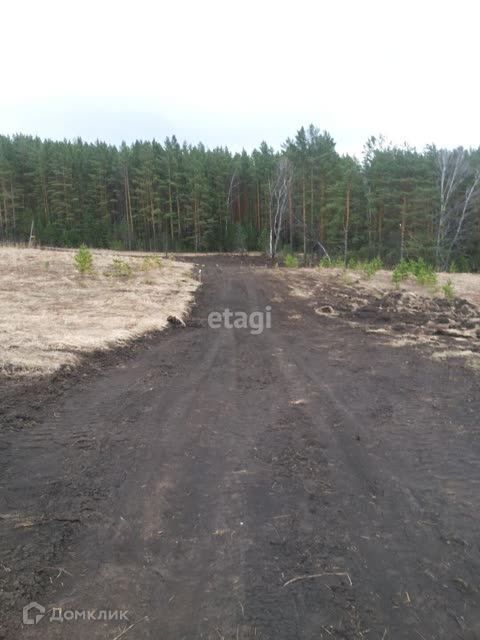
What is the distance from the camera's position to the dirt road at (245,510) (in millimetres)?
2309

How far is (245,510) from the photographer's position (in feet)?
10.5

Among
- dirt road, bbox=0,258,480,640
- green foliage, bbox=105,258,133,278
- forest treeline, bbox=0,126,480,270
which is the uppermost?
forest treeline, bbox=0,126,480,270

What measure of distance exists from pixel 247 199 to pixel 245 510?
184 feet

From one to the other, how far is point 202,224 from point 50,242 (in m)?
18.0

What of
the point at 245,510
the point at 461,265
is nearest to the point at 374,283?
the point at 245,510

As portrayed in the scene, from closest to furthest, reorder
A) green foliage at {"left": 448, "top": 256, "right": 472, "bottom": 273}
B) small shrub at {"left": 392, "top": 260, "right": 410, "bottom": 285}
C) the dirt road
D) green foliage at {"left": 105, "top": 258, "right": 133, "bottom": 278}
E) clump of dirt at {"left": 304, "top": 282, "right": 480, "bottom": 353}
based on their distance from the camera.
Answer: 1. the dirt road
2. clump of dirt at {"left": 304, "top": 282, "right": 480, "bottom": 353}
3. green foliage at {"left": 105, "top": 258, "right": 133, "bottom": 278}
4. small shrub at {"left": 392, "top": 260, "right": 410, "bottom": 285}
5. green foliage at {"left": 448, "top": 256, "right": 472, "bottom": 273}

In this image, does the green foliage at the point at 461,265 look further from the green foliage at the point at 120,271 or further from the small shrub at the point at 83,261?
the small shrub at the point at 83,261

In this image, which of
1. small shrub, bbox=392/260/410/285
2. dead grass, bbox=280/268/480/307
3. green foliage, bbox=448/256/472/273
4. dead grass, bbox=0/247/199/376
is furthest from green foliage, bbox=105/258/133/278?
green foliage, bbox=448/256/472/273

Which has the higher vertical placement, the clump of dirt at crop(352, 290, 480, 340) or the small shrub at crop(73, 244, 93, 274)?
the small shrub at crop(73, 244, 93, 274)

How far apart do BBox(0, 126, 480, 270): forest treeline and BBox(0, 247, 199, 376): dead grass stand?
20407mm

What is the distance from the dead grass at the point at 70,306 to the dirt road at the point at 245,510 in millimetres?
1282

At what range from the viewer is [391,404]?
5.64 m

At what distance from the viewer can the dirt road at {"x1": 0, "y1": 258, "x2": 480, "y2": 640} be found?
231 cm

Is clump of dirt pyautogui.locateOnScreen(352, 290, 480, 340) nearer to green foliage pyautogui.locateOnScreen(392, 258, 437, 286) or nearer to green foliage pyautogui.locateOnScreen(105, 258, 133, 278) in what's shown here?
green foliage pyautogui.locateOnScreen(392, 258, 437, 286)
